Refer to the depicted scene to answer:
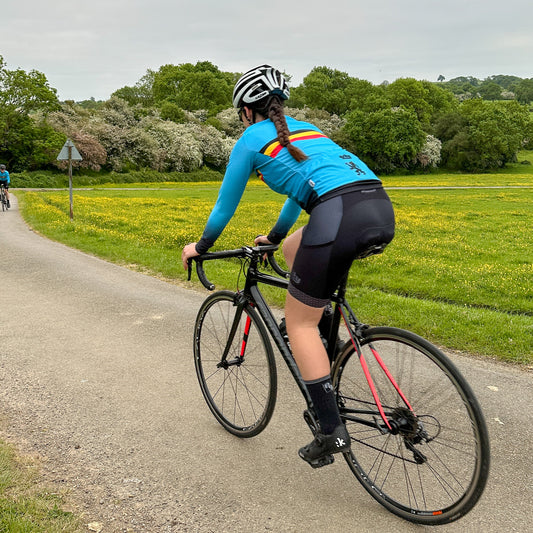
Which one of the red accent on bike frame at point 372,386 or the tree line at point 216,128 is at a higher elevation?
the tree line at point 216,128

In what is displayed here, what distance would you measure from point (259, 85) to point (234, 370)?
2109 mm

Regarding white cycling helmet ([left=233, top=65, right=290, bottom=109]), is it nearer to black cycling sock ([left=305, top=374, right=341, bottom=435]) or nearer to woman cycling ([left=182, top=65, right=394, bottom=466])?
woman cycling ([left=182, top=65, right=394, bottom=466])

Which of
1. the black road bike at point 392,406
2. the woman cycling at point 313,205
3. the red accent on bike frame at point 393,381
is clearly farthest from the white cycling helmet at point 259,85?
the red accent on bike frame at point 393,381

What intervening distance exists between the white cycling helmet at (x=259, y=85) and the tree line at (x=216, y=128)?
171ft

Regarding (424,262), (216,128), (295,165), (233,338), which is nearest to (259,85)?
(295,165)

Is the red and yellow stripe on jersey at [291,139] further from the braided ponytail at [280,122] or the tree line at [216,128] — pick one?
the tree line at [216,128]

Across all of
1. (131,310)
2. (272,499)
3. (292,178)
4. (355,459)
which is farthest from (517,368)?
(131,310)

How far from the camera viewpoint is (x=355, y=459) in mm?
2963

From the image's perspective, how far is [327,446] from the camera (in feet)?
8.93

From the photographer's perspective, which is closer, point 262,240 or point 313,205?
point 313,205

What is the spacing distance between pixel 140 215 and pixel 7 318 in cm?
1452

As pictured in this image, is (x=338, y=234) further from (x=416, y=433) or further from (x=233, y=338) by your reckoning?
(x=233, y=338)

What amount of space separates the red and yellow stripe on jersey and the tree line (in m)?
52.4

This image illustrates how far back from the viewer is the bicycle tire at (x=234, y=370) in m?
3.32
